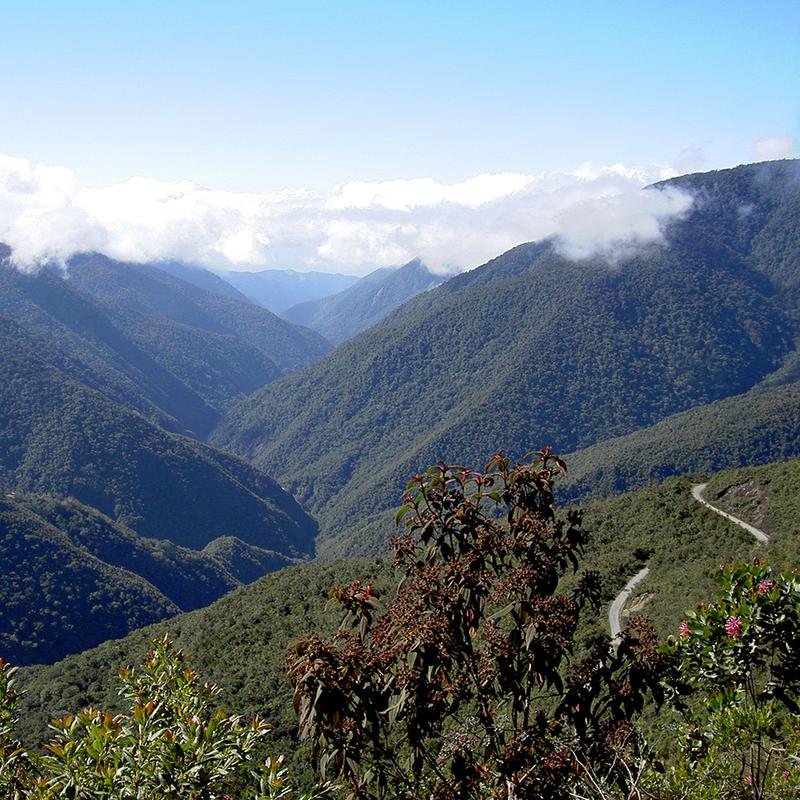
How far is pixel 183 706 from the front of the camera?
22.0 feet

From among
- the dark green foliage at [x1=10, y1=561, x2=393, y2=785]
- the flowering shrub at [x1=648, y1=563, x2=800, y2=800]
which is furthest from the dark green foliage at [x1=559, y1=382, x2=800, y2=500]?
the flowering shrub at [x1=648, y1=563, x2=800, y2=800]

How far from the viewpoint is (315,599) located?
47.2 meters

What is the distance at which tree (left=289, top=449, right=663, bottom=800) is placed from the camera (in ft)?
20.2

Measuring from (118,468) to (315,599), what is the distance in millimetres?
138601

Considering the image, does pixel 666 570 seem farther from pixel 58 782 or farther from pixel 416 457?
pixel 416 457

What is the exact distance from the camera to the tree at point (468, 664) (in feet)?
20.2

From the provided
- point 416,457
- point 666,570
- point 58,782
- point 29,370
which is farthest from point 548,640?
point 29,370

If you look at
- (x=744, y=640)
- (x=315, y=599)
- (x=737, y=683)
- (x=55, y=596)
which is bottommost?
(x=55, y=596)

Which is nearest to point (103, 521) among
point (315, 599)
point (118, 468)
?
point (118, 468)

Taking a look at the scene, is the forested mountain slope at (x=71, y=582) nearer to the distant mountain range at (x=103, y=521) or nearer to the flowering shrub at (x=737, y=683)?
the distant mountain range at (x=103, y=521)

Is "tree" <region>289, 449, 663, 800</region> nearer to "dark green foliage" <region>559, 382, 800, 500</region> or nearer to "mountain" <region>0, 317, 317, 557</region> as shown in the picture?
"dark green foliage" <region>559, 382, 800, 500</region>

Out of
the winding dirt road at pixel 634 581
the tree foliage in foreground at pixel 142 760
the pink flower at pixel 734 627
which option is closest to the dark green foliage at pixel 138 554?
the winding dirt road at pixel 634 581

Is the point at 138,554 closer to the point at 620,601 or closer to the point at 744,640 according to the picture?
the point at 620,601

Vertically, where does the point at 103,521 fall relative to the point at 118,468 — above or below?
below
